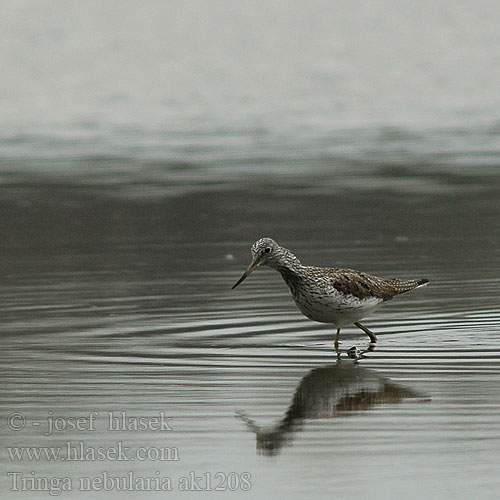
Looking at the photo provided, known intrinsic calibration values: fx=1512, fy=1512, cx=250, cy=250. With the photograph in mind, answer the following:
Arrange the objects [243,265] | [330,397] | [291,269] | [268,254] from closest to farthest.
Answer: [330,397], [291,269], [268,254], [243,265]

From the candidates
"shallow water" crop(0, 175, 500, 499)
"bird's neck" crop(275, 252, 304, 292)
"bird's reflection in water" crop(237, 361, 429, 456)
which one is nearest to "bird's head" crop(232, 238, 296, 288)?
"bird's neck" crop(275, 252, 304, 292)

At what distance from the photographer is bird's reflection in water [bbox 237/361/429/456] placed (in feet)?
28.6

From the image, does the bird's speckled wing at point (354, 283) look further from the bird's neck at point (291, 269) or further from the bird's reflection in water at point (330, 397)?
the bird's reflection in water at point (330, 397)

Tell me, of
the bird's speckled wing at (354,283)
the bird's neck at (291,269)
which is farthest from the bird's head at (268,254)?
the bird's speckled wing at (354,283)

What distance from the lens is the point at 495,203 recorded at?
20719mm

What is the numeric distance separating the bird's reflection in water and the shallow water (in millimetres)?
21

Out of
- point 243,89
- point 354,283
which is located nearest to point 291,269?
point 354,283

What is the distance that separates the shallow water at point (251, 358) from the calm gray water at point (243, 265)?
3cm

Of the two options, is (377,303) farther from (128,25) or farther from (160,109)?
(128,25)

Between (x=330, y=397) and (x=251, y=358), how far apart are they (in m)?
1.34

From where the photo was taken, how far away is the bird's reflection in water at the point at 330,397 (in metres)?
8.73

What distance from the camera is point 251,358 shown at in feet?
36.0

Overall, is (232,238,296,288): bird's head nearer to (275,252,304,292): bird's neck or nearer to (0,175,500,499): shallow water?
(275,252,304,292): bird's neck

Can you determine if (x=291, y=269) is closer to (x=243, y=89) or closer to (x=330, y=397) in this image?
(x=330, y=397)
